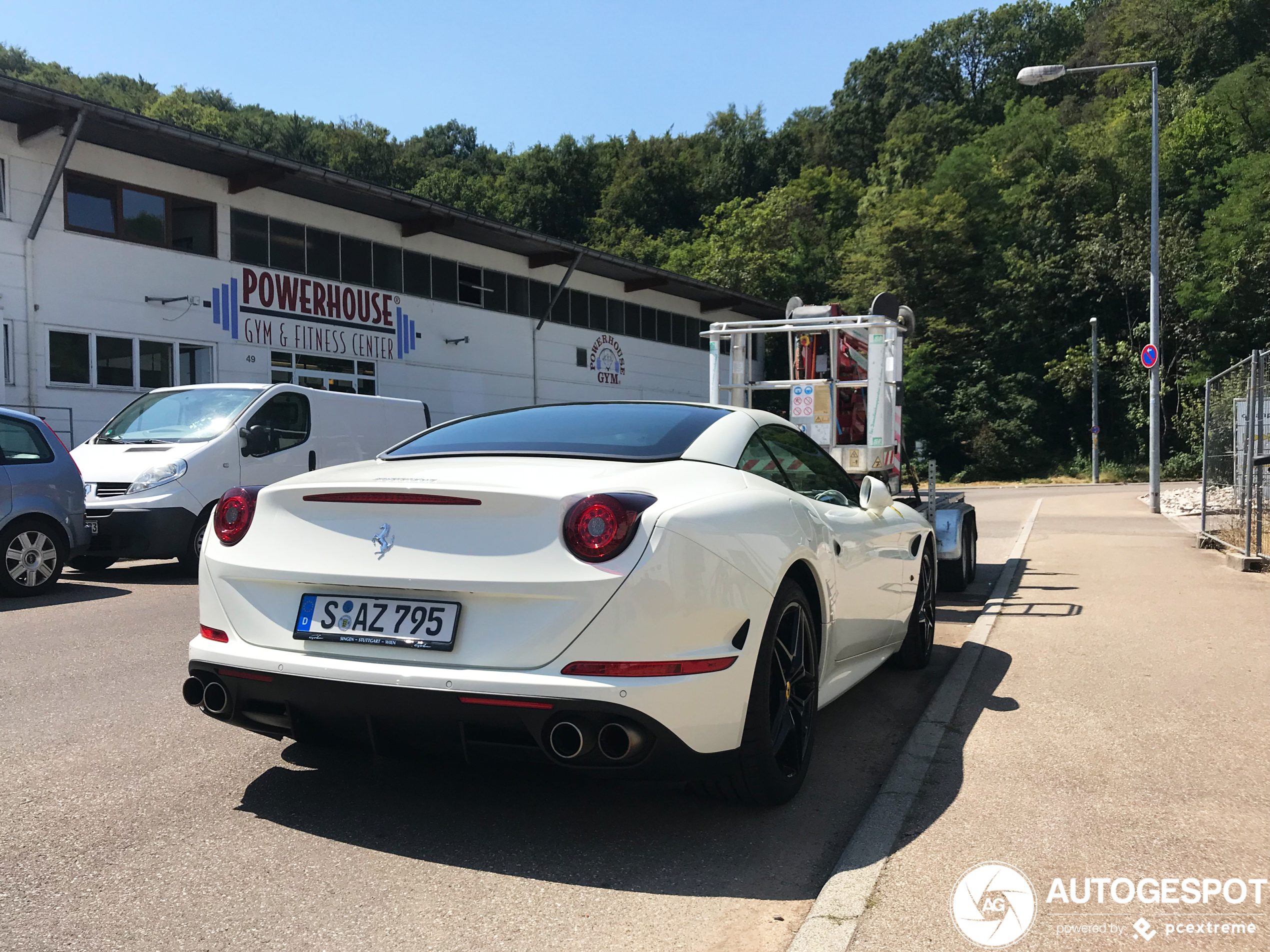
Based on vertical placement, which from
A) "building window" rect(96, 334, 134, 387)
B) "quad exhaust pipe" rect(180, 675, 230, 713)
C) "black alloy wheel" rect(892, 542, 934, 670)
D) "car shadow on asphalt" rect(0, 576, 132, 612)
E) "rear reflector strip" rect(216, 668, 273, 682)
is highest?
"building window" rect(96, 334, 134, 387)

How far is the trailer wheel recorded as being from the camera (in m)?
9.35

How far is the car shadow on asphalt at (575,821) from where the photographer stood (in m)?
3.17

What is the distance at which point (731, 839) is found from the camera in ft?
11.3

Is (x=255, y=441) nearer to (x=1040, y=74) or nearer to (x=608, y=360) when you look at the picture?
(x=1040, y=74)

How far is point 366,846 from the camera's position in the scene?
3.33 m

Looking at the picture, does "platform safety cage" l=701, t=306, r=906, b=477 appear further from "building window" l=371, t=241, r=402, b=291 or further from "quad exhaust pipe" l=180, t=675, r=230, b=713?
"building window" l=371, t=241, r=402, b=291

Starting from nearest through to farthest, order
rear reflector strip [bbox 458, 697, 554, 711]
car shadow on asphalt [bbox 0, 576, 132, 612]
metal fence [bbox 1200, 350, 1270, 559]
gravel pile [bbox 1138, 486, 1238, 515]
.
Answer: rear reflector strip [bbox 458, 697, 554, 711]
car shadow on asphalt [bbox 0, 576, 132, 612]
metal fence [bbox 1200, 350, 1270, 559]
gravel pile [bbox 1138, 486, 1238, 515]

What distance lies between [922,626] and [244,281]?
18217 mm

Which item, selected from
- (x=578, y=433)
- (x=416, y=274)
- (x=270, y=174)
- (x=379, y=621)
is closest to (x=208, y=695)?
(x=379, y=621)

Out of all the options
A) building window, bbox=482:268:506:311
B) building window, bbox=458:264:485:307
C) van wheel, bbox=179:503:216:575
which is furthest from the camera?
building window, bbox=482:268:506:311

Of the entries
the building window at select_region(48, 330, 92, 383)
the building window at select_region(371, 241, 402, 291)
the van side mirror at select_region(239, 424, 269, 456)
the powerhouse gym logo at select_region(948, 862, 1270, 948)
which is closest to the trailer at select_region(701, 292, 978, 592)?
the van side mirror at select_region(239, 424, 269, 456)

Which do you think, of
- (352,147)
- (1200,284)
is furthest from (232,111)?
(1200,284)

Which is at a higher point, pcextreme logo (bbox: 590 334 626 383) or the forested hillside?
the forested hillside

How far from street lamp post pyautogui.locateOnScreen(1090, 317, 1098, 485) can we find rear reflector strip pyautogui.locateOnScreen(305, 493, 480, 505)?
43.1 m
